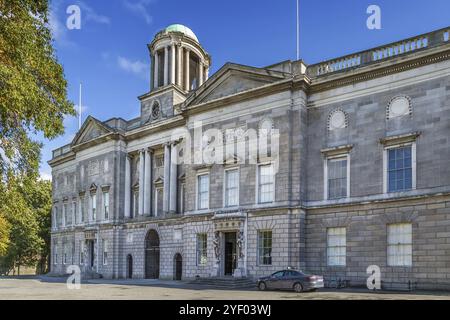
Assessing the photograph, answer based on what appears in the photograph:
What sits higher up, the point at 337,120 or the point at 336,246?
the point at 337,120

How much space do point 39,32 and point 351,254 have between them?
1980 cm

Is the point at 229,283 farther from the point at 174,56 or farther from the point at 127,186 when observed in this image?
the point at 174,56

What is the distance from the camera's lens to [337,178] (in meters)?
27.3

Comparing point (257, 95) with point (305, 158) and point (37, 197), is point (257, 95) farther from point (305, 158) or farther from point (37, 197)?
point (37, 197)

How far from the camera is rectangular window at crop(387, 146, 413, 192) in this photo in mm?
24641

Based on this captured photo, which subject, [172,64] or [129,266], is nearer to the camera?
[129,266]

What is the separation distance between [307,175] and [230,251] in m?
7.68

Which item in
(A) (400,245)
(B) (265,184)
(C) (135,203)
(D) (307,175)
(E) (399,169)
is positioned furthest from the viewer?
(C) (135,203)

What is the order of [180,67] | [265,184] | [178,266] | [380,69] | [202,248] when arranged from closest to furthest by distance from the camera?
[380,69] < [265,184] < [202,248] < [178,266] < [180,67]

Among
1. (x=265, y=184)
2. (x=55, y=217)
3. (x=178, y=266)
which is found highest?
(x=265, y=184)

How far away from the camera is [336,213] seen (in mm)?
26859

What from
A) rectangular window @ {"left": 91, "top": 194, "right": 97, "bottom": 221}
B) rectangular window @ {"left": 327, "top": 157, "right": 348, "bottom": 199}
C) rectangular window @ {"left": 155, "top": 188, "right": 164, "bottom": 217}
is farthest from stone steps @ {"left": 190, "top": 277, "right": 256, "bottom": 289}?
rectangular window @ {"left": 91, "top": 194, "right": 97, "bottom": 221}

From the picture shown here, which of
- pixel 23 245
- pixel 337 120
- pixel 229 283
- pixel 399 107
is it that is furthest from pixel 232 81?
pixel 23 245

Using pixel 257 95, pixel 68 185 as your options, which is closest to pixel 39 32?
pixel 257 95
